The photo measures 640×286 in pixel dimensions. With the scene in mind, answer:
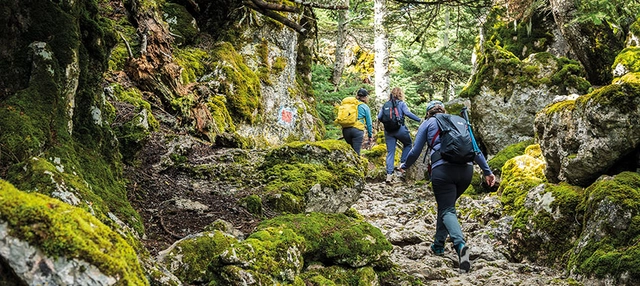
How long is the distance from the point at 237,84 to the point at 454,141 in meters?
6.77

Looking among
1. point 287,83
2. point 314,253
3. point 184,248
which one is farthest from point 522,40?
point 184,248

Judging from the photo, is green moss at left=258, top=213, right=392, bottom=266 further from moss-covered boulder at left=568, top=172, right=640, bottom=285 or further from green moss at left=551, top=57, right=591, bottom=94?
green moss at left=551, top=57, right=591, bottom=94

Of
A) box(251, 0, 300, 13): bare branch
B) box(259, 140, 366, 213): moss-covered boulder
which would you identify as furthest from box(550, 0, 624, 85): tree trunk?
box(259, 140, 366, 213): moss-covered boulder

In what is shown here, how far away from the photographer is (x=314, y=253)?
5148 mm

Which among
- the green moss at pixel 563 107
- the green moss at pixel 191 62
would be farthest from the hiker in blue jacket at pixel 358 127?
the green moss at pixel 563 107

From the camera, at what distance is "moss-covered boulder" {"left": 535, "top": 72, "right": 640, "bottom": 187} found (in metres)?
6.49

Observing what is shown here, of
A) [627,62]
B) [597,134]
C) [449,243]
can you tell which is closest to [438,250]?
[449,243]

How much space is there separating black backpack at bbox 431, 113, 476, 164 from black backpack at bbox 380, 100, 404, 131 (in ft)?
15.5

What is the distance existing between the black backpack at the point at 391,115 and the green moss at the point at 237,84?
10.8 ft

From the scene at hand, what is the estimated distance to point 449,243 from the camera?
8062 mm

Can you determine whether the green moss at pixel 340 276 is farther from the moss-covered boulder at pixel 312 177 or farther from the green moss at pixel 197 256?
the moss-covered boulder at pixel 312 177

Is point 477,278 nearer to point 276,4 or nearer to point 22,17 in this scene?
point 22,17

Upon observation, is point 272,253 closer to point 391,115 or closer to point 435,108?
point 435,108

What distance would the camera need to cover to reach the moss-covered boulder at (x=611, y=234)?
208 inches
